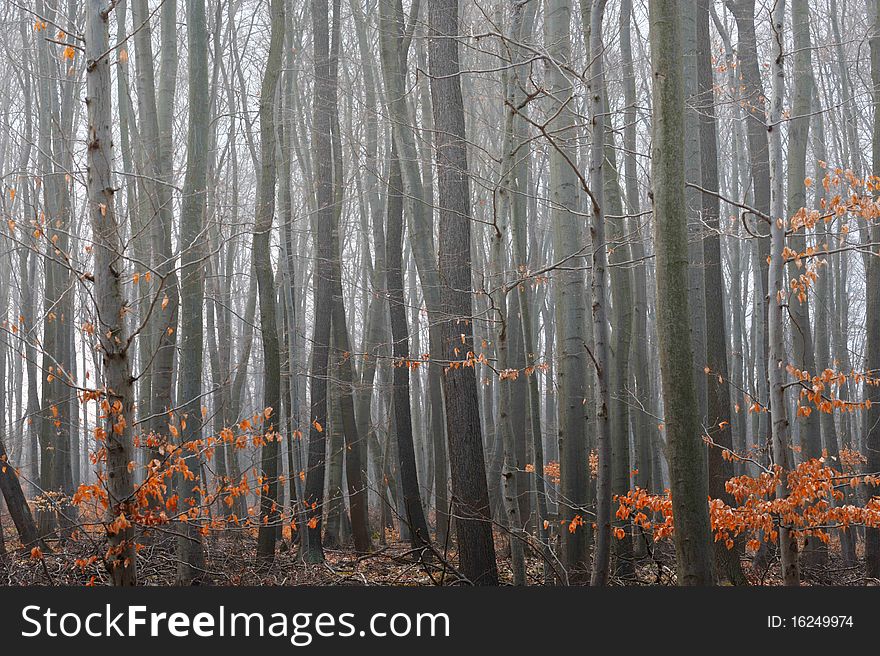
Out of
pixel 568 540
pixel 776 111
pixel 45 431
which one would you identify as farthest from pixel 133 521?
pixel 45 431

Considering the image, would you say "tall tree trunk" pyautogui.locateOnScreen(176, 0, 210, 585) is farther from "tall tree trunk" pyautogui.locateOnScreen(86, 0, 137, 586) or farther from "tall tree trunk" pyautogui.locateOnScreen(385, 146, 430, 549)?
"tall tree trunk" pyautogui.locateOnScreen(86, 0, 137, 586)

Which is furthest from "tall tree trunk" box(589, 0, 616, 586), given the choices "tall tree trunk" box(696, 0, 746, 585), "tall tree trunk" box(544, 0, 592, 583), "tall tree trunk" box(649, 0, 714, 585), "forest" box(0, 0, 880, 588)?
"tall tree trunk" box(696, 0, 746, 585)

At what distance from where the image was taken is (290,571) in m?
9.79

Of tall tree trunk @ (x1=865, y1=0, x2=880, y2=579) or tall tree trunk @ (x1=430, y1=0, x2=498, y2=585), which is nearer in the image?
tall tree trunk @ (x1=430, y1=0, x2=498, y2=585)

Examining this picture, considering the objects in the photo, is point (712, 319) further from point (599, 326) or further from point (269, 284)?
point (269, 284)

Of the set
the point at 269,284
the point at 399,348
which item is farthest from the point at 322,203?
the point at 399,348

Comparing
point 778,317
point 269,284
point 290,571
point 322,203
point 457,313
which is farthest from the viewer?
point 322,203

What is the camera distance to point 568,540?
28.3ft

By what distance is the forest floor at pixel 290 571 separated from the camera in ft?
26.2

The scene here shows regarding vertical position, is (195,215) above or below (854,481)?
above

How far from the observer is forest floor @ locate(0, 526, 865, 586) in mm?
7973

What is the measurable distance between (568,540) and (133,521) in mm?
4789

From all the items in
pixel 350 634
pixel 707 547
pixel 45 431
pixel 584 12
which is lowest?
pixel 350 634

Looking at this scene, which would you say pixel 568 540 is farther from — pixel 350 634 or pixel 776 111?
pixel 776 111
